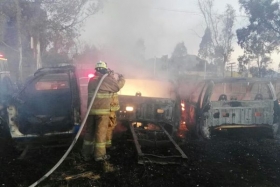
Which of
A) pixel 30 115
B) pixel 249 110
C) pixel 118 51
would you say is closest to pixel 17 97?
pixel 30 115

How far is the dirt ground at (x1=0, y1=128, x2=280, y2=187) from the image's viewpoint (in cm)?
406

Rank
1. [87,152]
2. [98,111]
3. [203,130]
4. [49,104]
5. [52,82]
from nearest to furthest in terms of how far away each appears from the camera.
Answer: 1. [98,111]
2. [87,152]
3. [203,130]
4. [49,104]
5. [52,82]

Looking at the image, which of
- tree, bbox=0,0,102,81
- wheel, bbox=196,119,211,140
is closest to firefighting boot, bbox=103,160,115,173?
wheel, bbox=196,119,211,140

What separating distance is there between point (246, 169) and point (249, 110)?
7.08 feet

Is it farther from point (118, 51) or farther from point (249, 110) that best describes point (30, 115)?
point (118, 51)

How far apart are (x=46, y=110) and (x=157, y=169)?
3.37 meters

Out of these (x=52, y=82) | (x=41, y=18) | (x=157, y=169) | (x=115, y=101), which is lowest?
(x=157, y=169)

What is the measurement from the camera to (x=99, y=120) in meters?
4.95

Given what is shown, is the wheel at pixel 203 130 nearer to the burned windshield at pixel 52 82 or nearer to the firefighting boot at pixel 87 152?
the firefighting boot at pixel 87 152

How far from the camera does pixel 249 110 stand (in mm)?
6441

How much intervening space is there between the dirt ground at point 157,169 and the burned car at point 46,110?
45cm

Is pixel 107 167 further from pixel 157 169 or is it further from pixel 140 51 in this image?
pixel 140 51

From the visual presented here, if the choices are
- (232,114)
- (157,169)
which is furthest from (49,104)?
(232,114)

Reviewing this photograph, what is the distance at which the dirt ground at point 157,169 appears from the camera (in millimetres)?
4062
